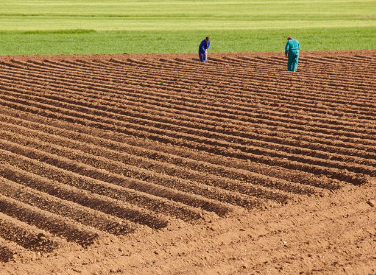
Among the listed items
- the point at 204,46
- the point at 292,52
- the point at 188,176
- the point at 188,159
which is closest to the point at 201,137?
the point at 188,159

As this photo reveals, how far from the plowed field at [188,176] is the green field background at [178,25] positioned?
8926mm

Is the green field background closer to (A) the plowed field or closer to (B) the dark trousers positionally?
(B) the dark trousers

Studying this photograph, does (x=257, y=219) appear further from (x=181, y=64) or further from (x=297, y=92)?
(x=181, y=64)

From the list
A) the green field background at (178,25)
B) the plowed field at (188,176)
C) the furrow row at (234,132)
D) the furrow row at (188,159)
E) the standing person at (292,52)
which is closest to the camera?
the plowed field at (188,176)

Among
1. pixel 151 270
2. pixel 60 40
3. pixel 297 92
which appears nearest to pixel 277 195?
pixel 151 270

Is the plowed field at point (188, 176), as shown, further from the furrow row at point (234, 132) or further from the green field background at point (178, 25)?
the green field background at point (178, 25)

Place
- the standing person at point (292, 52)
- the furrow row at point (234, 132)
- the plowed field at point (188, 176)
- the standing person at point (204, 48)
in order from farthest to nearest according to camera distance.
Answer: the standing person at point (204, 48)
the standing person at point (292, 52)
the furrow row at point (234, 132)
the plowed field at point (188, 176)

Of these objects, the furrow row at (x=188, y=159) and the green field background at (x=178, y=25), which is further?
the green field background at (x=178, y=25)

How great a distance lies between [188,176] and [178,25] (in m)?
25.1

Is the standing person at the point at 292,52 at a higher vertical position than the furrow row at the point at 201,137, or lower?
higher

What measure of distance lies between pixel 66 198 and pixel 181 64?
445 inches

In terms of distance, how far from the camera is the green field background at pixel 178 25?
23.5m

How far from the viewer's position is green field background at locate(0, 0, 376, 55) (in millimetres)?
23516

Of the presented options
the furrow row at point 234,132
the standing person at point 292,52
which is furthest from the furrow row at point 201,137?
the standing person at point 292,52
